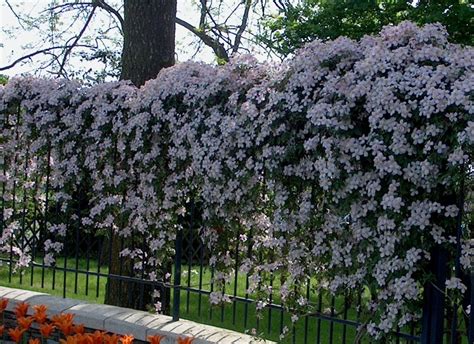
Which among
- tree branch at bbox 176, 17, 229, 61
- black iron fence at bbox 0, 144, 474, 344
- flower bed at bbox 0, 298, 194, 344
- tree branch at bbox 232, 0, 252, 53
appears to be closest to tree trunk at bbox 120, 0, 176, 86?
black iron fence at bbox 0, 144, 474, 344

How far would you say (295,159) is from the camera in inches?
165

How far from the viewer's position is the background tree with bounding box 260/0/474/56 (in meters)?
8.53

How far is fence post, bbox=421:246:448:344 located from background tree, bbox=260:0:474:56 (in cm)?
473

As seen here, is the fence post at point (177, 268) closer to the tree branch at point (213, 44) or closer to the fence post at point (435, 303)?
the fence post at point (435, 303)

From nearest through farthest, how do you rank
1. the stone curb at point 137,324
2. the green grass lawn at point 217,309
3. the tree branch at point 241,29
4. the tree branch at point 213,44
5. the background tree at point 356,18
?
the stone curb at point 137,324 → the green grass lawn at point 217,309 → the background tree at point 356,18 → the tree branch at point 213,44 → the tree branch at point 241,29

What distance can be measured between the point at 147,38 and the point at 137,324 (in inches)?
100

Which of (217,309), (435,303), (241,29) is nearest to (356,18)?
(217,309)

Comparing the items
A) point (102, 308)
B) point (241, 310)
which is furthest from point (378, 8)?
point (102, 308)

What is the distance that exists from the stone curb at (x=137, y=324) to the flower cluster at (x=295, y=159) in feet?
0.87

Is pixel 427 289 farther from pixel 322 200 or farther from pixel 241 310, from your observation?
pixel 241 310

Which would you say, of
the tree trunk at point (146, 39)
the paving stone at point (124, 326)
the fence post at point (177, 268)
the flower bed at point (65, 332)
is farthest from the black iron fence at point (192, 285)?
the flower bed at point (65, 332)

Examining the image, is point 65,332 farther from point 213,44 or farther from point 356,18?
point 213,44

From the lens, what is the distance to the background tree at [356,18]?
336 inches

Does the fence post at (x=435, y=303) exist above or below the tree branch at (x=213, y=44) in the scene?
below
